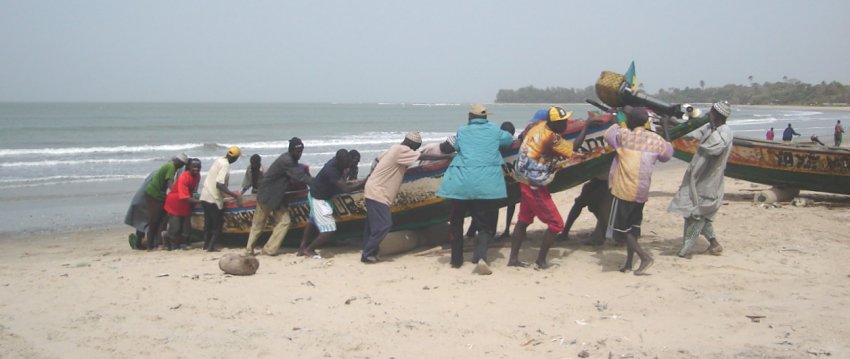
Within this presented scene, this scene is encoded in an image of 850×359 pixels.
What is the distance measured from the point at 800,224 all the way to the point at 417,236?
472 centimetres

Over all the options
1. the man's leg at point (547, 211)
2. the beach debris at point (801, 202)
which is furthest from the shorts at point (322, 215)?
the beach debris at point (801, 202)

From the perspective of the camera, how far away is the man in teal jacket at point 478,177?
637 centimetres

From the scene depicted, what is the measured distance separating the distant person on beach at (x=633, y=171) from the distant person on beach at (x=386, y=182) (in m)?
1.92

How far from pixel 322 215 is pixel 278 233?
79cm

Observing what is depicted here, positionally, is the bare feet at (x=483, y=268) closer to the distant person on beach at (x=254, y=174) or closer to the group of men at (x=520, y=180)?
the group of men at (x=520, y=180)

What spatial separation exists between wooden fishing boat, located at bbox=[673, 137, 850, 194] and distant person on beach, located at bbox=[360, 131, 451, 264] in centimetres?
499

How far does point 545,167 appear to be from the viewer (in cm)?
629

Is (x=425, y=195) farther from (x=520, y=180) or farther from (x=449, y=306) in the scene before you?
(x=449, y=306)

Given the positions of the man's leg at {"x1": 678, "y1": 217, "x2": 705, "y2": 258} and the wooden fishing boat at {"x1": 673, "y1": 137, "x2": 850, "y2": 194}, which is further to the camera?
the wooden fishing boat at {"x1": 673, "y1": 137, "x2": 850, "y2": 194}

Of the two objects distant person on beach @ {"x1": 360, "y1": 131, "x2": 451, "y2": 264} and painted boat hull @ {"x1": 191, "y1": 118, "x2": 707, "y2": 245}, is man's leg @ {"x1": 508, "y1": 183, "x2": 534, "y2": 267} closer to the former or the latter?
painted boat hull @ {"x1": 191, "y1": 118, "x2": 707, "y2": 245}

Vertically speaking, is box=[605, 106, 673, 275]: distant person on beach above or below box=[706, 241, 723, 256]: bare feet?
above

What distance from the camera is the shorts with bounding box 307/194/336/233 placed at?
7.55 meters

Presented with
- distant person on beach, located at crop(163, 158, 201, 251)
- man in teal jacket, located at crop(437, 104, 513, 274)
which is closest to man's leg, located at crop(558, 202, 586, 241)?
man in teal jacket, located at crop(437, 104, 513, 274)

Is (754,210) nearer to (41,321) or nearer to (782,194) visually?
(782,194)
